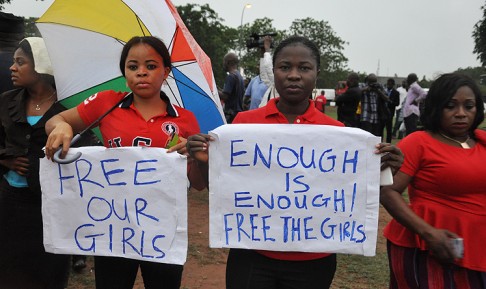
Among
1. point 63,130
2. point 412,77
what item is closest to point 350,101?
point 412,77

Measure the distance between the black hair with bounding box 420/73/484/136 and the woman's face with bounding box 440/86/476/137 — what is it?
2 cm

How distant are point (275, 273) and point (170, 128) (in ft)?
2.80

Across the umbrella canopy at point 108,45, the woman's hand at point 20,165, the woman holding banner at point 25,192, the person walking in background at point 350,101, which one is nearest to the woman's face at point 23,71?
the woman holding banner at point 25,192

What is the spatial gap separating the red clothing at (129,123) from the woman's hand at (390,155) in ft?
3.08

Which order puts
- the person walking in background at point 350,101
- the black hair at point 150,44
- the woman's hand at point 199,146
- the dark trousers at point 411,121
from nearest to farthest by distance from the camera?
the woman's hand at point 199,146 < the black hair at point 150,44 < the person walking in background at point 350,101 < the dark trousers at point 411,121

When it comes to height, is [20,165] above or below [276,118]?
below

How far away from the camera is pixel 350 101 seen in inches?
388

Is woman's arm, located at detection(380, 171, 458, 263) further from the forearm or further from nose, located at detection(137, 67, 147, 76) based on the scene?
nose, located at detection(137, 67, 147, 76)

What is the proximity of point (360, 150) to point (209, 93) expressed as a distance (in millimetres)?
1114

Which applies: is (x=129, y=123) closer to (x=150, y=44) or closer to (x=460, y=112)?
(x=150, y=44)

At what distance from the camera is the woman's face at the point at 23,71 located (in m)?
2.82

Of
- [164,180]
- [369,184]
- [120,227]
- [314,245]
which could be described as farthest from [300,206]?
[120,227]

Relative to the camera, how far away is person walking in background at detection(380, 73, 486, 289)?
2.21 m

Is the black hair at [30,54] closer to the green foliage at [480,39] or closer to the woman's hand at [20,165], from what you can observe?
the woman's hand at [20,165]
